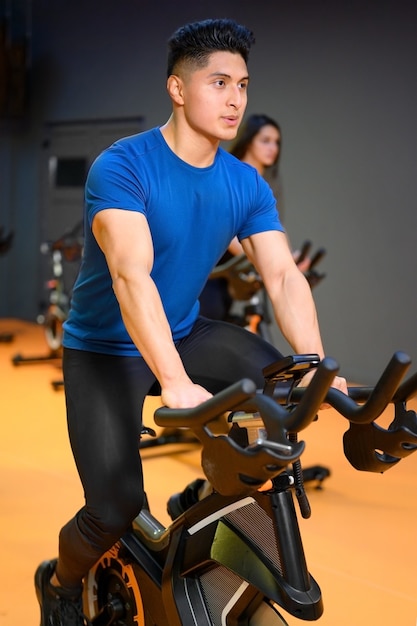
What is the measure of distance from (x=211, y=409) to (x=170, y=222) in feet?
2.21

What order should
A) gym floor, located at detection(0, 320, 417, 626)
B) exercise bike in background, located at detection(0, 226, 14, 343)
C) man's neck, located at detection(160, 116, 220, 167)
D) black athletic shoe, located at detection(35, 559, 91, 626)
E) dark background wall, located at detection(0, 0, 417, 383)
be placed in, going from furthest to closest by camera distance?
1. exercise bike in background, located at detection(0, 226, 14, 343)
2. dark background wall, located at detection(0, 0, 417, 383)
3. gym floor, located at detection(0, 320, 417, 626)
4. black athletic shoe, located at detection(35, 559, 91, 626)
5. man's neck, located at detection(160, 116, 220, 167)

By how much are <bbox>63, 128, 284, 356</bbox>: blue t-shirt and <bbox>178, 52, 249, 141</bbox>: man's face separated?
134 mm

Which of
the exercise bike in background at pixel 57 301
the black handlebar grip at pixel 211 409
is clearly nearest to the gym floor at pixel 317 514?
the black handlebar grip at pixel 211 409

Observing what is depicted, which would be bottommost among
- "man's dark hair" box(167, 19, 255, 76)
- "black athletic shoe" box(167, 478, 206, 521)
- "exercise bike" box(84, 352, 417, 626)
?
"black athletic shoe" box(167, 478, 206, 521)

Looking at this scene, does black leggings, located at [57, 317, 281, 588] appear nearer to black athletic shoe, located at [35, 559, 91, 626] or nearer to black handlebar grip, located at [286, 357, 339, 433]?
black athletic shoe, located at [35, 559, 91, 626]

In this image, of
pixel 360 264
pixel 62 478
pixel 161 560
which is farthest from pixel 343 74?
pixel 161 560

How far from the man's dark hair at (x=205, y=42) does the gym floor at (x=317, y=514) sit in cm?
150

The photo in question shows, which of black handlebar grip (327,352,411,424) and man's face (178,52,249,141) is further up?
man's face (178,52,249,141)

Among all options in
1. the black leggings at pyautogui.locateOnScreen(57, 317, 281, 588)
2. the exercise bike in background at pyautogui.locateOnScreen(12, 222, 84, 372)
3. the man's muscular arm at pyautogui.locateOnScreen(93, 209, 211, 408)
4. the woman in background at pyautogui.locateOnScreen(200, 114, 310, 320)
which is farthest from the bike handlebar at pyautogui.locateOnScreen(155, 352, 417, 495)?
the exercise bike in background at pyautogui.locateOnScreen(12, 222, 84, 372)

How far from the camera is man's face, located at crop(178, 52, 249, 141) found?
1855mm

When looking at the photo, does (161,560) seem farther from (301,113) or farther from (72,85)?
(72,85)

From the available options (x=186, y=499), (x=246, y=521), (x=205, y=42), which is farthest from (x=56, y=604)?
(x=205, y=42)

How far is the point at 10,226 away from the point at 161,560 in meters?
8.18

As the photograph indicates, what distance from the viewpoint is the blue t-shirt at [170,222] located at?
6.22 feet
